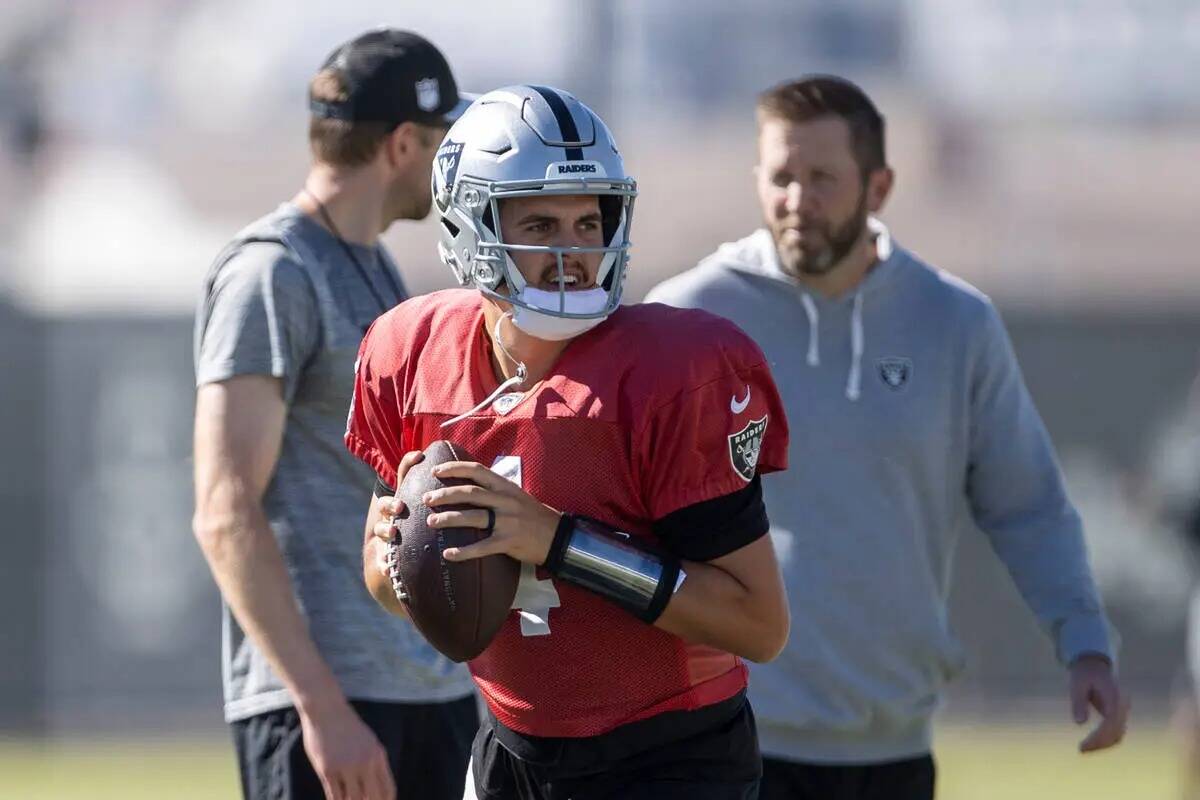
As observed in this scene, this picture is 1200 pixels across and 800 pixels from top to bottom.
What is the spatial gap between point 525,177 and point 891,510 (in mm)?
1330

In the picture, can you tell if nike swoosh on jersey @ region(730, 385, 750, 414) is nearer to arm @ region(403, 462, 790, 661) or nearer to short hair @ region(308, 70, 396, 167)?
arm @ region(403, 462, 790, 661)

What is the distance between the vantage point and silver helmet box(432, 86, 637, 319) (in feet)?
8.95

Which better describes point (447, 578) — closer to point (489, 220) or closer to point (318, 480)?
point (489, 220)

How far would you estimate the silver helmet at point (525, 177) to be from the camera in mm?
2727

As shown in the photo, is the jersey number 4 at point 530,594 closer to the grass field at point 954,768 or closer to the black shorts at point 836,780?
the black shorts at point 836,780

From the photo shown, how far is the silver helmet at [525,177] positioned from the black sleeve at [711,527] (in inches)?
11.8

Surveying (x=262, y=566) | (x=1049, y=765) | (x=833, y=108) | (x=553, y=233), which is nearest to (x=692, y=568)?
(x=553, y=233)

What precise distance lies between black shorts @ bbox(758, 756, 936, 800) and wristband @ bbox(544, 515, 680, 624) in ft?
4.15

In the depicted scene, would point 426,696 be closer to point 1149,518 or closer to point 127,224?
point 1149,518

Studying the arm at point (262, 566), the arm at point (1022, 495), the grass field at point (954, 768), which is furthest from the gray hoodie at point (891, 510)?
the grass field at point (954, 768)

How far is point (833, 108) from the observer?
3977 millimetres

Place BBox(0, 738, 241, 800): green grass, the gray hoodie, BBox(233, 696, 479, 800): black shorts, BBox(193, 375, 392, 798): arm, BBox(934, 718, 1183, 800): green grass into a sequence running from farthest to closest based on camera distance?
1. BBox(0, 738, 241, 800): green grass
2. BBox(934, 718, 1183, 800): green grass
3. the gray hoodie
4. BBox(233, 696, 479, 800): black shorts
5. BBox(193, 375, 392, 798): arm

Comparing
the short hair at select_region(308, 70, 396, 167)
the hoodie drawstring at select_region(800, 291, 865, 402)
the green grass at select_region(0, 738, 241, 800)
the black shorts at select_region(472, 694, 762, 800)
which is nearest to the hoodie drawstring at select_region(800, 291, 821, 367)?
the hoodie drawstring at select_region(800, 291, 865, 402)

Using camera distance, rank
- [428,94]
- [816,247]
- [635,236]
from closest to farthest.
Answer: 1. [428,94]
2. [816,247]
3. [635,236]
